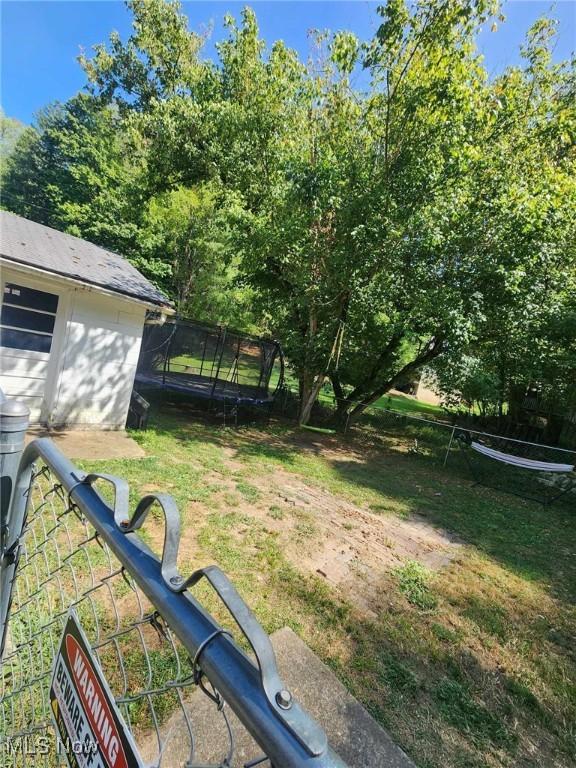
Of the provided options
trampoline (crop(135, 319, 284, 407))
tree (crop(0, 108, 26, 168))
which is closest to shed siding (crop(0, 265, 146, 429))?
trampoline (crop(135, 319, 284, 407))

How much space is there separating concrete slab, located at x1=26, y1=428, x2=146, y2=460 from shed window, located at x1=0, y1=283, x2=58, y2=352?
1.44 meters

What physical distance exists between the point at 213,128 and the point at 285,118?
2.11m

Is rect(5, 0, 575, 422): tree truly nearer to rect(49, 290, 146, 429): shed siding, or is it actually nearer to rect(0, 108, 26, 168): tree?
rect(49, 290, 146, 429): shed siding

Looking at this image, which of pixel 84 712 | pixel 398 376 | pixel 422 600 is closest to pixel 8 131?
pixel 398 376

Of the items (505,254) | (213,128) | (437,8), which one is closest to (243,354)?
(213,128)

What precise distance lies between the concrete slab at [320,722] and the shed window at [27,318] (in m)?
6.03

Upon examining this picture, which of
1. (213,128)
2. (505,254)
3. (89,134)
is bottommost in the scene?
(505,254)

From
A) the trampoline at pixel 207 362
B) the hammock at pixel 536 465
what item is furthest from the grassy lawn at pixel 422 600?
the trampoline at pixel 207 362

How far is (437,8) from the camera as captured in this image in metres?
5.68

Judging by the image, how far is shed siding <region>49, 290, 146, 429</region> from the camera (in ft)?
21.1

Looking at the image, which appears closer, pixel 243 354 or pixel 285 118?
pixel 285 118

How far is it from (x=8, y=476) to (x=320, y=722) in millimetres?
2153

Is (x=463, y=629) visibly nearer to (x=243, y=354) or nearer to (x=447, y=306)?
(x=447, y=306)

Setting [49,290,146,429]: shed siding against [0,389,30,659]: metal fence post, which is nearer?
[0,389,30,659]: metal fence post
